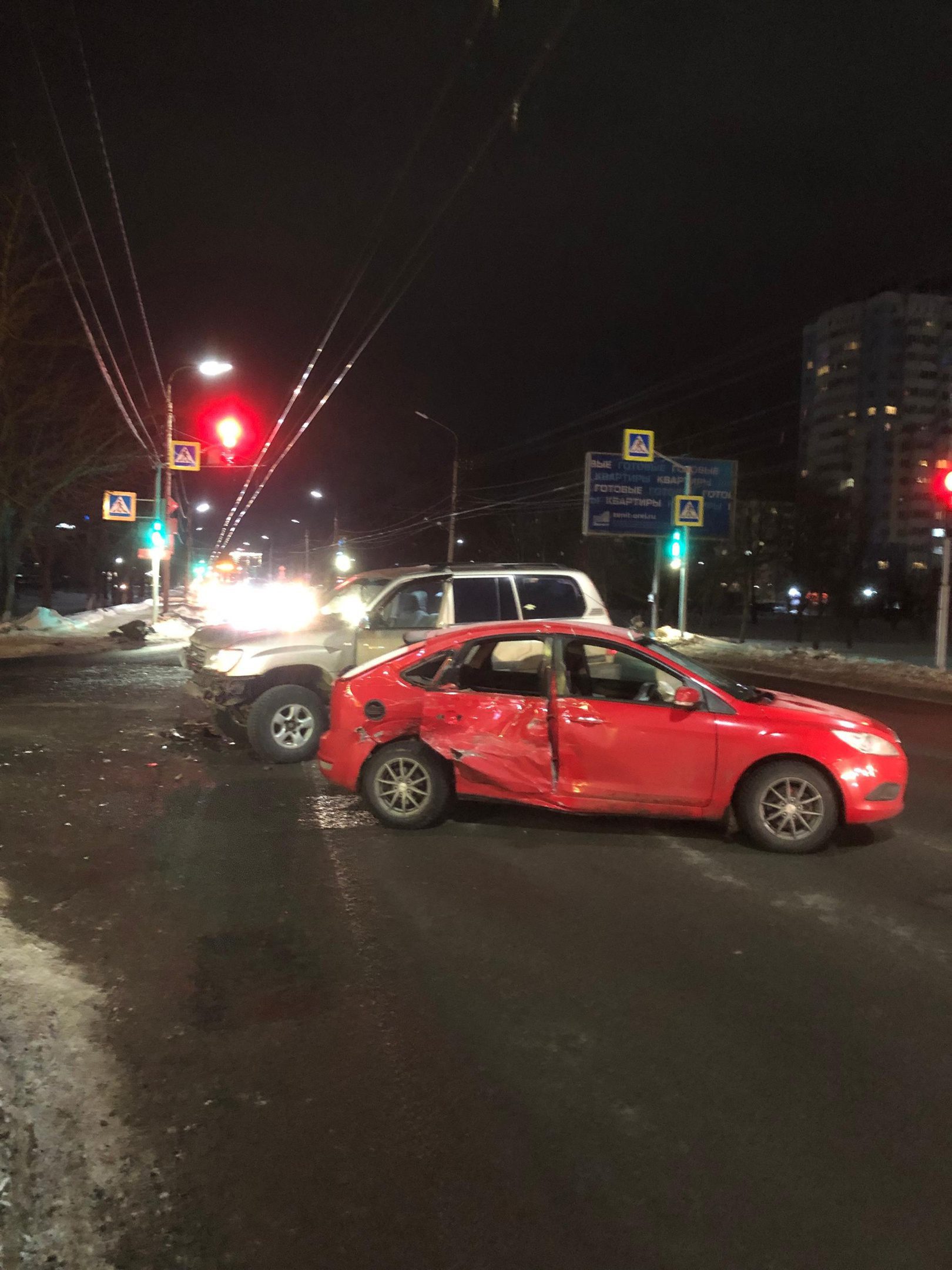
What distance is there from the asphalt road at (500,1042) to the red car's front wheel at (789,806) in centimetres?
19

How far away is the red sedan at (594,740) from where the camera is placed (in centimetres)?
683

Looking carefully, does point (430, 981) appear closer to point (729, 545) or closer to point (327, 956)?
point (327, 956)

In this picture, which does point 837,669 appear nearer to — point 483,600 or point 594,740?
point 483,600

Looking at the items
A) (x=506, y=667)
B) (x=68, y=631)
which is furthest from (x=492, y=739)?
(x=68, y=631)

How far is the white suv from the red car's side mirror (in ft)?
11.1

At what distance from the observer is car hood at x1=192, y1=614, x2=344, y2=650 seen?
10008mm

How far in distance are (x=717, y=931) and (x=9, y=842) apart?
4.86 metres

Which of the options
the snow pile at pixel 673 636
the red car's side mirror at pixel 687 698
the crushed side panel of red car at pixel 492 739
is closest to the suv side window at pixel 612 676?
the red car's side mirror at pixel 687 698

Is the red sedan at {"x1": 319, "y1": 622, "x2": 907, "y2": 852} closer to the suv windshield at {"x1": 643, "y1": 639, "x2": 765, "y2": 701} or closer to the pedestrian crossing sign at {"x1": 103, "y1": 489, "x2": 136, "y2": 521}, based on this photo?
the suv windshield at {"x1": 643, "y1": 639, "x2": 765, "y2": 701}

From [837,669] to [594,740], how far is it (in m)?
16.4

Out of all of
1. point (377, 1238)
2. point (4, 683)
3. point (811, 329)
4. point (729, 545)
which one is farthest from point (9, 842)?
point (811, 329)

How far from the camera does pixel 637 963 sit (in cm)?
490

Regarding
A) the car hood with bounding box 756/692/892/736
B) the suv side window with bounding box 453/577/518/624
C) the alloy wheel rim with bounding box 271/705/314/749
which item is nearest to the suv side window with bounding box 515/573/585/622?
the suv side window with bounding box 453/577/518/624

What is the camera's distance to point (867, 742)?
22.6 feet
